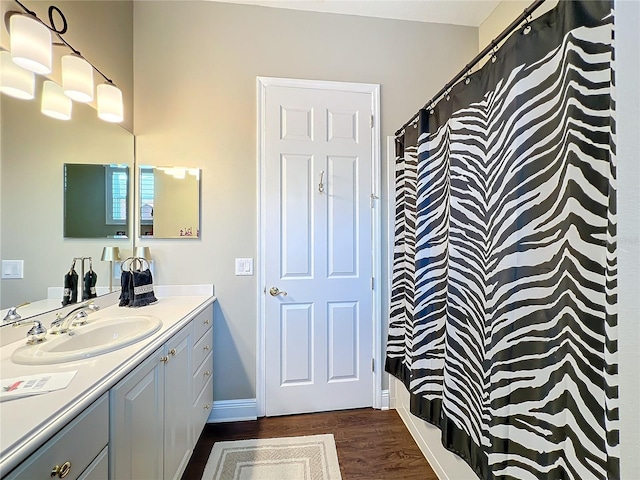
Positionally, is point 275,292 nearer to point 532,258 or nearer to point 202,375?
point 202,375

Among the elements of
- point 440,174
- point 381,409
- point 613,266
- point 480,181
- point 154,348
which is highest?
point 440,174

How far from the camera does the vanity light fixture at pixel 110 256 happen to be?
175 cm

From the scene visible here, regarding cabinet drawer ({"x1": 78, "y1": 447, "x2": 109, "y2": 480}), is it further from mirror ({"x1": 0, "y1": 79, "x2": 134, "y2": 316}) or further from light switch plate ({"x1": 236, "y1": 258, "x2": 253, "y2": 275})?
light switch plate ({"x1": 236, "y1": 258, "x2": 253, "y2": 275})

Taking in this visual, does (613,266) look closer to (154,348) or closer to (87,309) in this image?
(154,348)

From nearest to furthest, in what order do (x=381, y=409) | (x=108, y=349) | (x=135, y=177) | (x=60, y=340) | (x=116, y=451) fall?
(x=116, y=451), (x=108, y=349), (x=60, y=340), (x=135, y=177), (x=381, y=409)

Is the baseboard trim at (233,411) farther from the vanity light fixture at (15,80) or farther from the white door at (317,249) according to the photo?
the vanity light fixture at (15,80)

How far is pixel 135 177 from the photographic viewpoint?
78.4 inches

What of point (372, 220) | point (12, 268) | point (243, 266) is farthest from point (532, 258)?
point (12, 268)

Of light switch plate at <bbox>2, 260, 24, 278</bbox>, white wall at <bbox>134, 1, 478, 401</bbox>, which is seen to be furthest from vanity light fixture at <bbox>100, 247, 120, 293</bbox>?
light switch plate at <bbox>2, 260, 24, 278</bbox>

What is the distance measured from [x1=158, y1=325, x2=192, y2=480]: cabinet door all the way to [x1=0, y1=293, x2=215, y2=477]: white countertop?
0.44 ft

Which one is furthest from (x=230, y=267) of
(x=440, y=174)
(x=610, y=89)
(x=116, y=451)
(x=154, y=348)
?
(x=610, y=89)

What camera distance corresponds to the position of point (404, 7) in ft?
6.89

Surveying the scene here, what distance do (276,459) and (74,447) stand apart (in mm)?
1229

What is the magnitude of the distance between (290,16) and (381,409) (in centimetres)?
293
